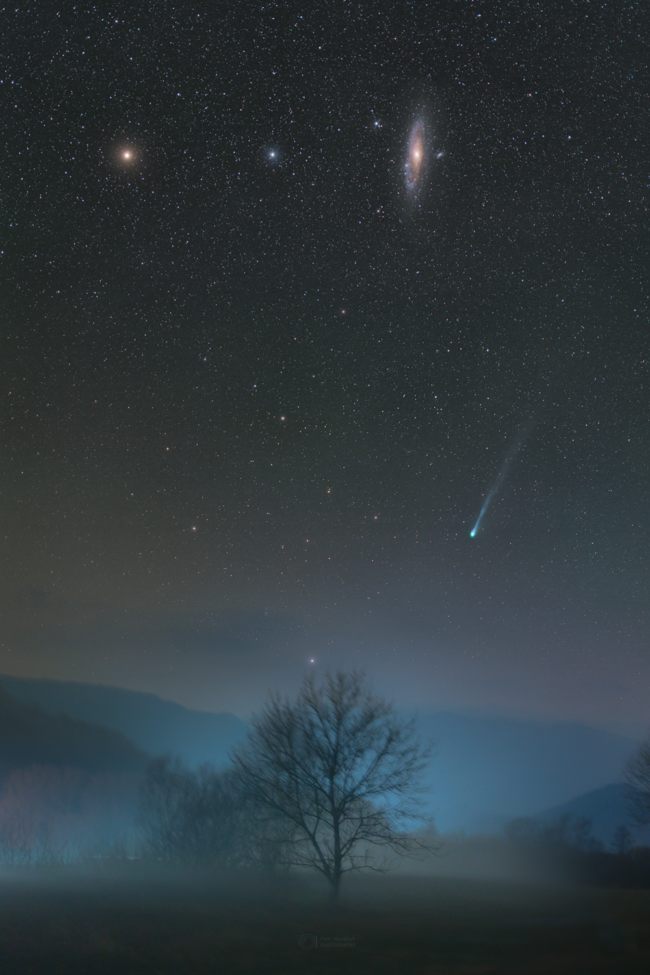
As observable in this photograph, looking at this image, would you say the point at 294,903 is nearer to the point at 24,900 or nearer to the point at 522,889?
the point at 24,900

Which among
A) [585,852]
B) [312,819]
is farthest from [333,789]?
[585,852]

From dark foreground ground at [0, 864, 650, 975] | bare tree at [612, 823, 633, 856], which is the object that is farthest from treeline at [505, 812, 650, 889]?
dark foreground ground at [0, 864, 650, 975]

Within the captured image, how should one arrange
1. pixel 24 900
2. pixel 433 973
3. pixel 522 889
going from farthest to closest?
pixel 522 889, pixel 24 900, pixel 433 973

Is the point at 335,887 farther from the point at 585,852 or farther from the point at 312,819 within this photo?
the point at 585,852

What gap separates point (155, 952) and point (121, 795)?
52792mm

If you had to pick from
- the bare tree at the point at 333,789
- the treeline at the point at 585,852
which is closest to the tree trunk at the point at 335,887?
the bare tree at the point at 333,789

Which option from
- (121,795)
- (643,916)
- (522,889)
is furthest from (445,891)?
(121,795)

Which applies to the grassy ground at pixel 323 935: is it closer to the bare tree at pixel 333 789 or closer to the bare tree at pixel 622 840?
the bare tree at pixel 333 789

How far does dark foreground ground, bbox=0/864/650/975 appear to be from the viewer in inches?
380

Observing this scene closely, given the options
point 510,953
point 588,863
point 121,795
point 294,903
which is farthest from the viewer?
point 121,795

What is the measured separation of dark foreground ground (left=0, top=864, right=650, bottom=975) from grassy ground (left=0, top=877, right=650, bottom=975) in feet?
0.08

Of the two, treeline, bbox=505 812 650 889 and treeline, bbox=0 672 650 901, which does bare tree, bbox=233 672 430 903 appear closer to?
treeline, bbox=0 672 650 901

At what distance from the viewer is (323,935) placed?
11953 mm

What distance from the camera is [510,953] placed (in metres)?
10.4
